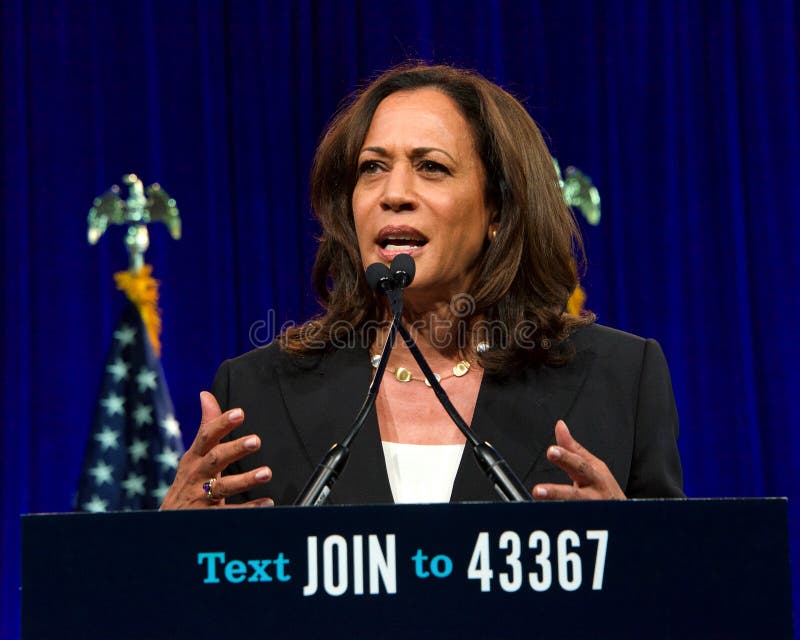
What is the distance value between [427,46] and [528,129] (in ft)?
6.50

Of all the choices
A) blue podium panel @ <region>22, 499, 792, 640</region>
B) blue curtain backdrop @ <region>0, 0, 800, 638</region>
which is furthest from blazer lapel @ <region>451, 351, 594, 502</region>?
blue curtain backdrop @ <region>0, 0, 800, 638</region>

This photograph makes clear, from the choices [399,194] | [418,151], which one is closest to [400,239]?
[399,194]

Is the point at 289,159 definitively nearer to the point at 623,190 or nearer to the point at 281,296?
the point at 281,296

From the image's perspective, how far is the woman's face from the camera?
1.94 metres

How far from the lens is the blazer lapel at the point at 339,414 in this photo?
70.6 inches

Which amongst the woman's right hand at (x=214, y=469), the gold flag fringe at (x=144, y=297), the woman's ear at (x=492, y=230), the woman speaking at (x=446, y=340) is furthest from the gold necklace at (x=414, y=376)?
the gold flag fringe at (x=144, y=297)

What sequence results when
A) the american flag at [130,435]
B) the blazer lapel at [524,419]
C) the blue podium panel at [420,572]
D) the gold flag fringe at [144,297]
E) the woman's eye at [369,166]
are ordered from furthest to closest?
the gold flag fringe at [144,297]
the american flag at [130,435]
the woman's eye at [369,166]
the blazer lapel at [524,419]
the blue podium panel at [420,572]

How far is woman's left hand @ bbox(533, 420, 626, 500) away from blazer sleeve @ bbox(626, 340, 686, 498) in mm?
438

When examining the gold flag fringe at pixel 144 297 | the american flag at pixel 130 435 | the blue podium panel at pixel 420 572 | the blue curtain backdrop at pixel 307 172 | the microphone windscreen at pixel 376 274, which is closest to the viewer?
the blue podium panel at pixel 420 572

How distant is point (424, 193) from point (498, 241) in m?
0.22

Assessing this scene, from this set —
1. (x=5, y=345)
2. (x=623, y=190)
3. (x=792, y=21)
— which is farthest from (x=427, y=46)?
(x=5, y=345)

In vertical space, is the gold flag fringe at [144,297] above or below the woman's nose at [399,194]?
below

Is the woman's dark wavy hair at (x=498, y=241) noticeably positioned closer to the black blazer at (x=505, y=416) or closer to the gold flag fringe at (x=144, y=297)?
the black blazer at (x=505, y=416)

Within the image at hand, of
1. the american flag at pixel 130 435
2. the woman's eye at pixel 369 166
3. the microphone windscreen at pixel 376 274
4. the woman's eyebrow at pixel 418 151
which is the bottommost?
the american flag at pixel 130 435
